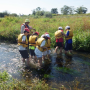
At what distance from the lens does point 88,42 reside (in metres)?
7.92

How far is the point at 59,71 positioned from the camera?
5.58m

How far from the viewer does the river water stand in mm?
4594

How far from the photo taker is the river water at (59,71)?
459cm

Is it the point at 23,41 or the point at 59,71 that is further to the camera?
the point at 59,71

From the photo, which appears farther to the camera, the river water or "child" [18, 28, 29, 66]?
"child" [18, 28, 29, 66]

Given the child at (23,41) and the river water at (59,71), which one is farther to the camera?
the child at (23,41)

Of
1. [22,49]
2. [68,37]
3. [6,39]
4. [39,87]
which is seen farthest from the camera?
[6,39]

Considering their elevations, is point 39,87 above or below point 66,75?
above

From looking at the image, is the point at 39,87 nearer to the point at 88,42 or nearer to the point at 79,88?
the point at 79,88

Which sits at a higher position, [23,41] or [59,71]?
[23,41]

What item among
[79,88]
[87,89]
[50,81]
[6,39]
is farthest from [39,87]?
[6,39]

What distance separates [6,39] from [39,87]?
31.9ft

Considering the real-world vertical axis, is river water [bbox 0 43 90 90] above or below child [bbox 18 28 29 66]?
below

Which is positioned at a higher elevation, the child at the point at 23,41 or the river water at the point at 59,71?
the child at the point at 23,41
